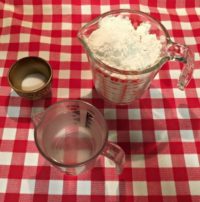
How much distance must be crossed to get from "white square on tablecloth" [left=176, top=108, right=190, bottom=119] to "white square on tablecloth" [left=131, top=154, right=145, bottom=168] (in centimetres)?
13

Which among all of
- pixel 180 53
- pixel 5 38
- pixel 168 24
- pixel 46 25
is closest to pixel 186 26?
pixel 168 24

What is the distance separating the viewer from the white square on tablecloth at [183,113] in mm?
681

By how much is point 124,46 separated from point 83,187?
28cm

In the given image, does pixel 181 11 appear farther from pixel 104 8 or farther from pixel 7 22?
pixel 7 22

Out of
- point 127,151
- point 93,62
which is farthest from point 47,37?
point 127,151

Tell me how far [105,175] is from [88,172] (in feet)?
0.11

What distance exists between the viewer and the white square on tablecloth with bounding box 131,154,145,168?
0.62m

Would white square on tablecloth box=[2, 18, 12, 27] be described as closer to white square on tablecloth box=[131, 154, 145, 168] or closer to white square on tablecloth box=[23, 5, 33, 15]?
white square on tablecloth box=[23, 5, 33, 15]

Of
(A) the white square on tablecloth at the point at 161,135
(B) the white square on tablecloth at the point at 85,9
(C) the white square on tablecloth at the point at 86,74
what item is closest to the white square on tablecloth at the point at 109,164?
(A) the white square on tablecloth at the point at 161,135

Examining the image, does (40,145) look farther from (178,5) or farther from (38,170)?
(178,5)

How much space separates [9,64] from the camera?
0.74 m

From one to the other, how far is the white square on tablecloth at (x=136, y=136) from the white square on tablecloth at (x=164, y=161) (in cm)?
5

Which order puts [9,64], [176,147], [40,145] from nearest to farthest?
[40,145]
[176,147]
[9,64]

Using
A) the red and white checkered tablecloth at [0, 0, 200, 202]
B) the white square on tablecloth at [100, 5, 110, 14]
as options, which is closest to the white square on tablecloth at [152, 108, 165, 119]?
the red and white checkered tablecloth at [0, 0, 200, 202]
